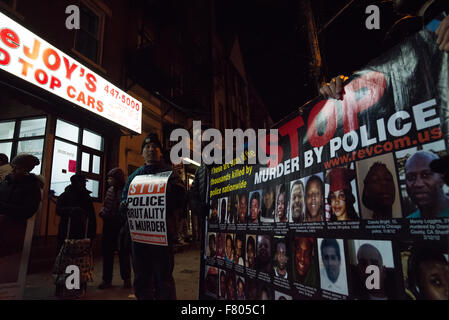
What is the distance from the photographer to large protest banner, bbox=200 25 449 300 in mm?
1350

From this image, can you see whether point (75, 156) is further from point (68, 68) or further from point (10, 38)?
point (10, 38)

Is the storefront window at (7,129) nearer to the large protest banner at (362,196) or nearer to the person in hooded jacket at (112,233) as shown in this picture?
the person in hooded jacket at (112,233)

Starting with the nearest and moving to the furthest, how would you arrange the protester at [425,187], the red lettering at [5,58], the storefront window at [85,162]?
the protester at [425,187]
the red lettering at [5,58]
the storefront window at [85,162]

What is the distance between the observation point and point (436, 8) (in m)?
1.23

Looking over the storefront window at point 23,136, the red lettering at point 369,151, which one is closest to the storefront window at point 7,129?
the storefront window at point 23,136

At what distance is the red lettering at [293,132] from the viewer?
2268 mm

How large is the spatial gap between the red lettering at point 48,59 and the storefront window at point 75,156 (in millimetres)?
1910

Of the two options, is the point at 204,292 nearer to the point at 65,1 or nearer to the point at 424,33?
the point at 424,33

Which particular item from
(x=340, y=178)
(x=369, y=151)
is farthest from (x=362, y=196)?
(x=369, y=151)

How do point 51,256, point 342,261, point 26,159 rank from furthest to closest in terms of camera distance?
point 51,256
point 26,159
point 342,261

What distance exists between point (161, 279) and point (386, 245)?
213 cm

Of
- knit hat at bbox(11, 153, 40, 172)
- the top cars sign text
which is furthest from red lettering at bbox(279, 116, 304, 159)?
the top cars sign text

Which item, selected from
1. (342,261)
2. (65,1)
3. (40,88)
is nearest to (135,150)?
(40,88)

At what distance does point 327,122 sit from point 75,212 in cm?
417
